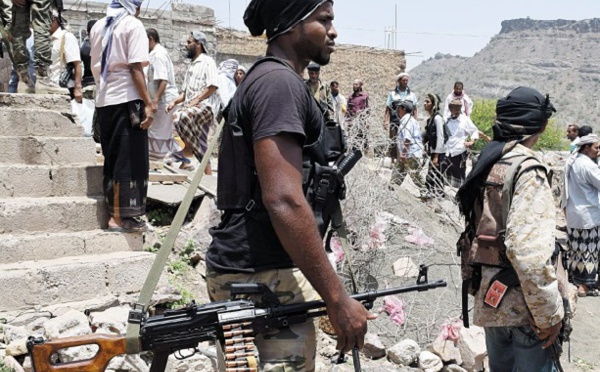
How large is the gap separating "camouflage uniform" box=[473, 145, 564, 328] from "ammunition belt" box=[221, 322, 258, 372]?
4.03ft

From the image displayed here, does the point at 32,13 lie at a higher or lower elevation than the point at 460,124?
higher

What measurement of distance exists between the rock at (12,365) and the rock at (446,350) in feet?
9.58

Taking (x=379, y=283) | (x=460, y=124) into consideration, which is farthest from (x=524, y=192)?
(x=460, y=124)

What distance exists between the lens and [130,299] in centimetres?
482

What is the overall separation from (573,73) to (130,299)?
4195 inches

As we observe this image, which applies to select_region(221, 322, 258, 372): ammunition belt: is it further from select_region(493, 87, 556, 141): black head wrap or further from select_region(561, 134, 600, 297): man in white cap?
select_region(561, 134, 600, 297): man in white cap

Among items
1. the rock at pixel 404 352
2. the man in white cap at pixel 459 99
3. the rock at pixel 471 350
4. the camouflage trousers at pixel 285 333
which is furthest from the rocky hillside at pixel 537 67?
the camouflage trousers at pixel 285 333

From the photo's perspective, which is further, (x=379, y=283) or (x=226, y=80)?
(x=226, y=80)

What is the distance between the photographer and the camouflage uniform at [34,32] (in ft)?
20.8

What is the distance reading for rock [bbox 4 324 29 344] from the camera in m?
4.04

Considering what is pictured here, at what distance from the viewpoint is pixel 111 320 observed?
4.35 metres

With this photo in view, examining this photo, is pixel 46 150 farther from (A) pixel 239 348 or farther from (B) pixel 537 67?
(B) pixel 537 67

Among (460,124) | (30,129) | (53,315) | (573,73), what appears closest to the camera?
(53,315)

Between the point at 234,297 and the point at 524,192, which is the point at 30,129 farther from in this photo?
the point at 524,192
